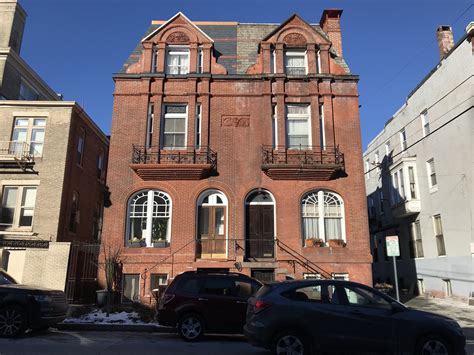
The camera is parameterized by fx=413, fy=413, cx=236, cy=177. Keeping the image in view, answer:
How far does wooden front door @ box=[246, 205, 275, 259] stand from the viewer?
18109mm

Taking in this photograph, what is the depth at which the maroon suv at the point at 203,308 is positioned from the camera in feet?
35.4

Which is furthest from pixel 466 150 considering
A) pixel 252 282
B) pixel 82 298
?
pixel 82 298

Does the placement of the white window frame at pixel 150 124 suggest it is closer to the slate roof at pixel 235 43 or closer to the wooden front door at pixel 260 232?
the slate roof at pixel 235 43

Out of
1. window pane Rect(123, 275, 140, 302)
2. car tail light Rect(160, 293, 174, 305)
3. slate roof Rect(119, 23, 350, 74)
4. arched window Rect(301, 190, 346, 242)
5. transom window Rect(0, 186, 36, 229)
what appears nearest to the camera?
car tail light Rect(160, 293, 174, 305)

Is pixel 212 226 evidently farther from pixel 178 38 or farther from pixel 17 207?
pixel 178 38

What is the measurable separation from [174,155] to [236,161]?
2.82 m

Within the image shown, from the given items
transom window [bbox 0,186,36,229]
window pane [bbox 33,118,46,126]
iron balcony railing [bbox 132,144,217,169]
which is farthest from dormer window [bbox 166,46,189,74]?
transom window [bbox 0,186,36,229]

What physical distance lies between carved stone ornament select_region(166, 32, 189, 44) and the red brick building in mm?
57

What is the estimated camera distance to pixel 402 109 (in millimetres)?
27094

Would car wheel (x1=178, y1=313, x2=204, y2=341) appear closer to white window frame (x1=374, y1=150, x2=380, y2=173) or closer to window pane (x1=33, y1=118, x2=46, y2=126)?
window pane (x1=33, y1=118, x2=46, y2=126)

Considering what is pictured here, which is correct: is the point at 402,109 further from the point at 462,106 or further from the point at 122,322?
the point at 122,322

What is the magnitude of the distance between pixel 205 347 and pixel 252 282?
2.41 meters

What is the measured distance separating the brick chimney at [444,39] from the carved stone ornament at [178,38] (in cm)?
1417

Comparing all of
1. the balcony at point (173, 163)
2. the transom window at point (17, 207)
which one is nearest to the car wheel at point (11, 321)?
the balcony at point (173, 163)
